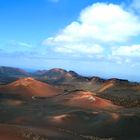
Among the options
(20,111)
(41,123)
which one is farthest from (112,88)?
(41,123)

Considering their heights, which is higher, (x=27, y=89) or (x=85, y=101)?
(x=27, y=89)

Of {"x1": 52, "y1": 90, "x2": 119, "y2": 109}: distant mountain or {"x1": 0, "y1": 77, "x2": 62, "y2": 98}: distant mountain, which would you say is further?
{"x1": 0, "y1": 77, "x2": 62, "y2": 98}: distant mountain

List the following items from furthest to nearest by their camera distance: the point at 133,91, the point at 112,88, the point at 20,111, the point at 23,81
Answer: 1. the point at 112,88
2. the point at 133,91
3. the point at 23,81
4. the point at 20,111

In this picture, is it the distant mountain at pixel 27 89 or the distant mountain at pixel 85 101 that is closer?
the distant mountain at pixel 85 101

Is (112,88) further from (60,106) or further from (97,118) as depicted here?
(97,118)

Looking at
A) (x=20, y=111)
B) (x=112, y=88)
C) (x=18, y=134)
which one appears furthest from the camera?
(x=112, y=88)

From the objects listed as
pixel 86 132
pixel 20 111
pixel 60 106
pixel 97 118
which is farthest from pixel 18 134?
pixel 60 106

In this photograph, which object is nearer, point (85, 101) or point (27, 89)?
point (85, 101)

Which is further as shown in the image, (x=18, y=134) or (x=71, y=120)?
(x=71, y=120)
